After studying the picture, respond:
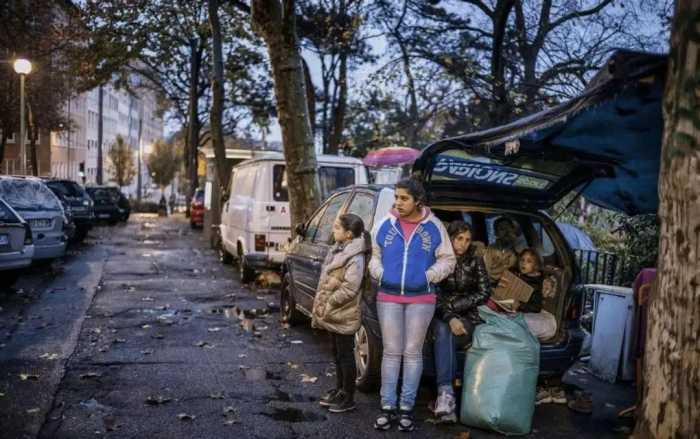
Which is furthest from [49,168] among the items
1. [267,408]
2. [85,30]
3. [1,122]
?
[267,408]

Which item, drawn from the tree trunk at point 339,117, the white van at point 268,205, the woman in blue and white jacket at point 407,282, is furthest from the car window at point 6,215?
the tree trunk at point 339,117

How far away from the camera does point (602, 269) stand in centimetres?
1016

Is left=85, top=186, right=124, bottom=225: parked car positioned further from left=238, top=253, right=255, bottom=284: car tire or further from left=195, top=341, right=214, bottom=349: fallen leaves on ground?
left=195, top=341, right=214, bottom=349: fallen leaves on ground

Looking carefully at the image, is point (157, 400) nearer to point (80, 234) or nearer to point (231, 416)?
point (231, 416)

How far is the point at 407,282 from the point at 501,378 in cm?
99

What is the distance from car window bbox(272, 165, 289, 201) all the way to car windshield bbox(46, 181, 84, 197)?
9.69 meters

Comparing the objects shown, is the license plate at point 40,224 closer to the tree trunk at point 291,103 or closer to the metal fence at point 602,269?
the tree trunk at point 291,103

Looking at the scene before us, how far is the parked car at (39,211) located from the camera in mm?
14203

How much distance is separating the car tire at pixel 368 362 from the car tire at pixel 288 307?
277 cm

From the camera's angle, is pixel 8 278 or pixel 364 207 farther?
pixel 8 278

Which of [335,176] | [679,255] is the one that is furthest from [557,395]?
[335,176]

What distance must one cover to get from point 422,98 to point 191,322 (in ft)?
31.8

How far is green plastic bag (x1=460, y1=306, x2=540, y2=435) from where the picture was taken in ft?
18.1

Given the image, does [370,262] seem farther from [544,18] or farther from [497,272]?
[544,18]
